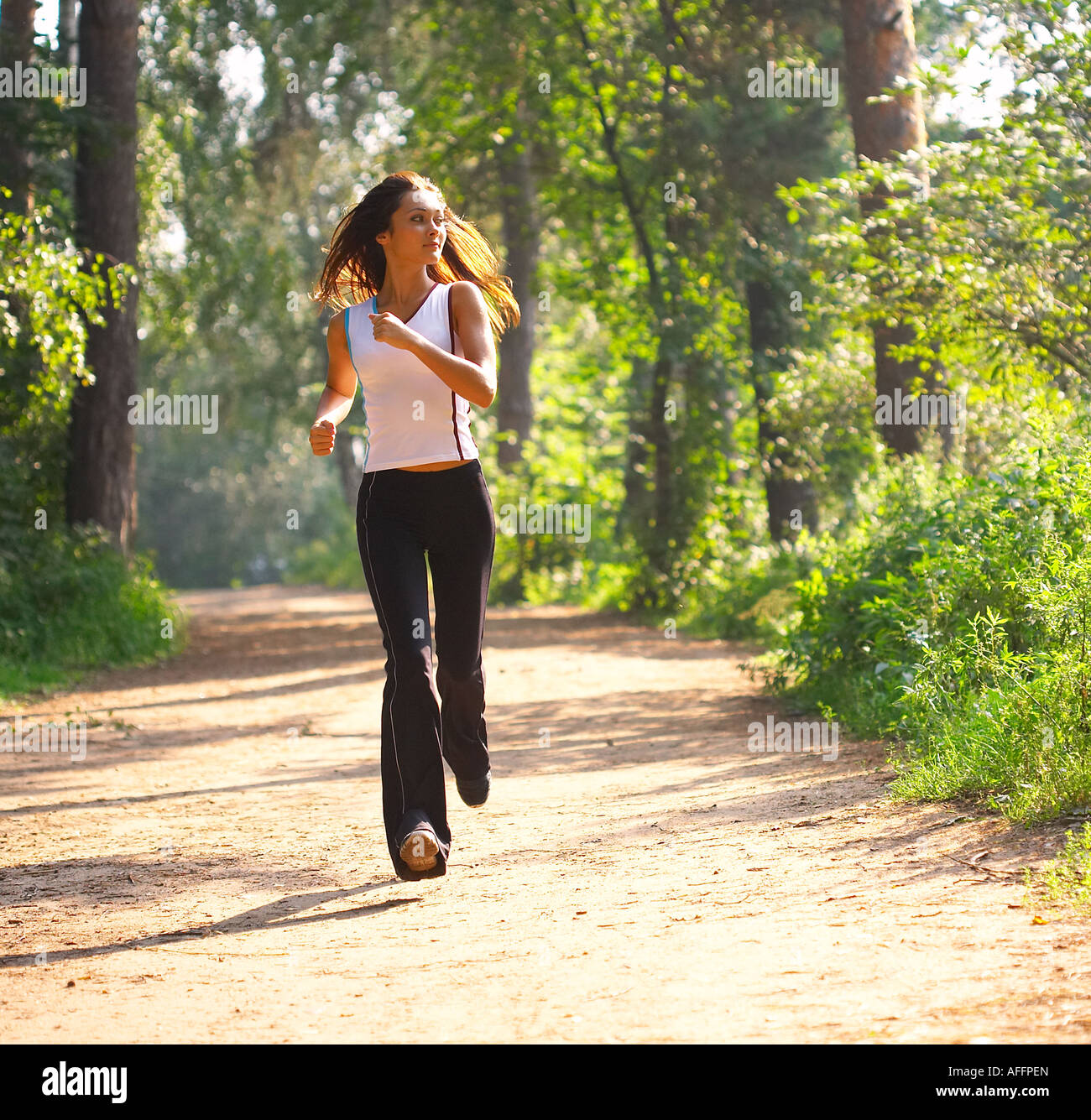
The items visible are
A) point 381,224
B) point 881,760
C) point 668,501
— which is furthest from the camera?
point 668,501

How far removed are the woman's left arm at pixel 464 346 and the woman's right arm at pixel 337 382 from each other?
0.19 m

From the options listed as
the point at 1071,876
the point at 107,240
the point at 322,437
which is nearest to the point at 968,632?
the point at 1071,876

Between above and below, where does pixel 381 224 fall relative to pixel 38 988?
above

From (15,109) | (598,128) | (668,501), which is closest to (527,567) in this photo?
(668,501)

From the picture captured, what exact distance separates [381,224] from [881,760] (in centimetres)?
354

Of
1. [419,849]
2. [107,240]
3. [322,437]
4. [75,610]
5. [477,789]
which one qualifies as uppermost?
[107,240]

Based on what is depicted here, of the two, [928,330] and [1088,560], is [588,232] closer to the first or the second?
[928,330]

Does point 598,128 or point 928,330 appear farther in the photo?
point 598,128

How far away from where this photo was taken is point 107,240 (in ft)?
45.3

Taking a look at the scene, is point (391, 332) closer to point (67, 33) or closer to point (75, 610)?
point (75, 610)

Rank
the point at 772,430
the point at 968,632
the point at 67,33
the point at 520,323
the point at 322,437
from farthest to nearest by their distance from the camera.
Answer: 1. the point at 520,323
2. the point at 772,430
3. the point at 67,33
4. the point at 968,632
5. the point at 322,437

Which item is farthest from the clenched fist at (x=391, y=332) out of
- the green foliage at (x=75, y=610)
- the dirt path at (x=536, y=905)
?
the green foliage at (x=75, y=610)

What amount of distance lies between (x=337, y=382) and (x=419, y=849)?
1694mm

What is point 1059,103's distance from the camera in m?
9.20
